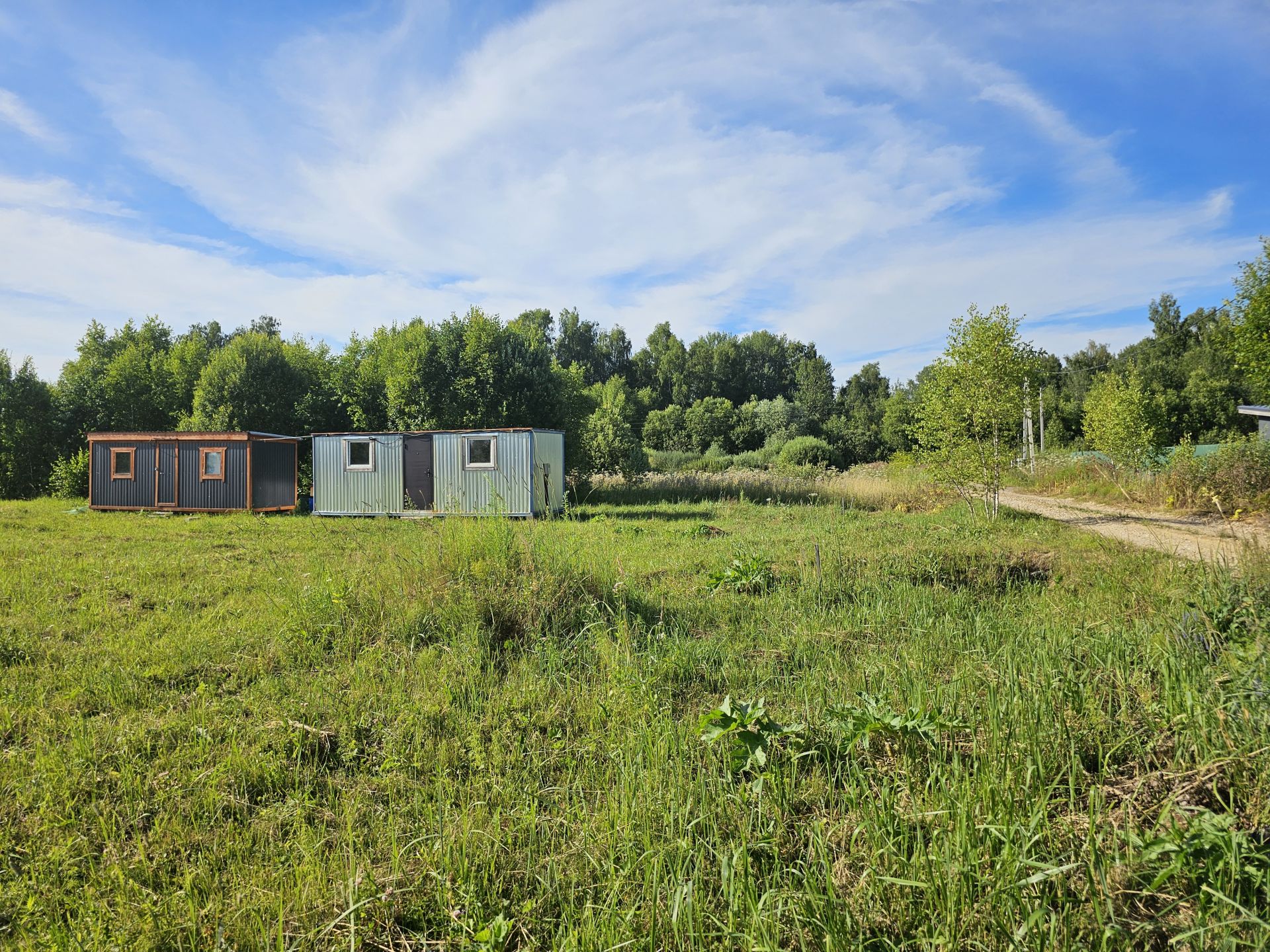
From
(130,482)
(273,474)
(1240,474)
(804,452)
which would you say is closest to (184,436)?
(130,482)

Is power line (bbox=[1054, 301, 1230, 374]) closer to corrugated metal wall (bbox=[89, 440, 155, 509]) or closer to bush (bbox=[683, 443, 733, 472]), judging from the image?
bush (bbox=[683, 443, 733, 472])

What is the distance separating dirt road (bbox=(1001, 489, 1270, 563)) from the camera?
6012mm

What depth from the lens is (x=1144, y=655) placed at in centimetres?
362

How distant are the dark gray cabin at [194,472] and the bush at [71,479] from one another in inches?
216

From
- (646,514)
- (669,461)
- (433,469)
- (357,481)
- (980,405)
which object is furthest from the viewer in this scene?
(669,461)

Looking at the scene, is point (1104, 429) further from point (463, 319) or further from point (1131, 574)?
point (463, 319)

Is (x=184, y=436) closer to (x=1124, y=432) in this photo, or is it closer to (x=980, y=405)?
(x=980, y=405)

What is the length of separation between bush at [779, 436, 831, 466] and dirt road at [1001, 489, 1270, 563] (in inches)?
647

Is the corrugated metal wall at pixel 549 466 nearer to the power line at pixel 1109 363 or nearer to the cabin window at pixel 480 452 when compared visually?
the cabin window at pixel 480 452

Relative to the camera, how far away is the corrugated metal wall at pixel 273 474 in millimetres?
18922

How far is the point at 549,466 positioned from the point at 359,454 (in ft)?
17.1

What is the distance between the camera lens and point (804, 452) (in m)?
35.3

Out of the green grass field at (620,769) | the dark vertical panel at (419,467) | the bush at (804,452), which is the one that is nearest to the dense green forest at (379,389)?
the bush at (804,452)

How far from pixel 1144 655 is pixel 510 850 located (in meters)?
3.27
